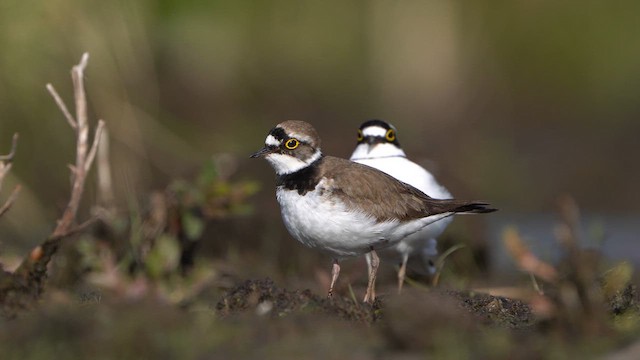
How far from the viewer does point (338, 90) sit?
46.7 feet

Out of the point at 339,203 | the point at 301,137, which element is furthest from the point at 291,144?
the point at 339,203

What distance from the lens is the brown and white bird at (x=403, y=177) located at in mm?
6996

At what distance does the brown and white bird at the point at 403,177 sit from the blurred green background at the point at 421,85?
6.94 feet

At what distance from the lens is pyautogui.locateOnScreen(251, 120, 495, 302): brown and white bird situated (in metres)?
5.64

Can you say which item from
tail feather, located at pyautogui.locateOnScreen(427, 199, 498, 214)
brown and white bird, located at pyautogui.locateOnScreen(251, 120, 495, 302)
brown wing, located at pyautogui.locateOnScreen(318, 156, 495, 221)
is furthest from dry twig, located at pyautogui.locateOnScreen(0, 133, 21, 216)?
tail feather, located at pyautogui.locateOnScreen(427, 199, 498, 214)

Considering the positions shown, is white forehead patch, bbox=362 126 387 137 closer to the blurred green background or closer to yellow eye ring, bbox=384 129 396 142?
yellow eye ring, bbox=384 129 396 142

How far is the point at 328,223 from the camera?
18.4ft

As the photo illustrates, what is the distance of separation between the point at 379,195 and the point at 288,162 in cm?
52

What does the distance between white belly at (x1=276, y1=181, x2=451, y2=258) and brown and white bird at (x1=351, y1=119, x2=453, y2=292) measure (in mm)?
963

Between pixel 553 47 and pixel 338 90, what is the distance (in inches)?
111

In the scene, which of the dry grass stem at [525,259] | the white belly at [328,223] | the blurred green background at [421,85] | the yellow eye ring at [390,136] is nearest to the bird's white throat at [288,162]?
the white belly at [328,223]

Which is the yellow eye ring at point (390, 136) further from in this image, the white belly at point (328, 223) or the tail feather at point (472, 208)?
the white belly at point (328, 223)

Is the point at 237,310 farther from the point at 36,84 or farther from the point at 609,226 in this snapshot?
the point at 609,226

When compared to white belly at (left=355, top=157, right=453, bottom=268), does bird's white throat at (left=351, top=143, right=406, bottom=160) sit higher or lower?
higher
